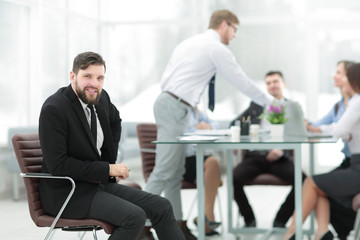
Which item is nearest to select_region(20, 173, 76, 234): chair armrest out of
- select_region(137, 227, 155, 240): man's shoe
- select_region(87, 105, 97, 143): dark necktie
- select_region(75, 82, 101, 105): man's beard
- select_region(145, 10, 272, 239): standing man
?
select_region(87, 105, 97, 143): dark necktie

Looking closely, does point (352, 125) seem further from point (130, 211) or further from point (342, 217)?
point (130, 211)

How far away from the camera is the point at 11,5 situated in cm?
738

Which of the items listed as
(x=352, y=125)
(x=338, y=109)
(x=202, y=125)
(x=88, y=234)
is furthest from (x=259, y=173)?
(x=88, y=234)

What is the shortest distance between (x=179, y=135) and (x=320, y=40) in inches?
225

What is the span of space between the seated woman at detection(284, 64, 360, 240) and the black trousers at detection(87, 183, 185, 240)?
1.19 metres

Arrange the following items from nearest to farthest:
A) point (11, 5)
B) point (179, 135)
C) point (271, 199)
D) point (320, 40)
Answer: point (179, 135), point (271, 199), point (11, 5), point (320, 40)

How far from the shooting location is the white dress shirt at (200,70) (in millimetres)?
4316

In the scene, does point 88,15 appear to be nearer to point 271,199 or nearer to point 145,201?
point 271,199

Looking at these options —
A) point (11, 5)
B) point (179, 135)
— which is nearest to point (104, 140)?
point (179, 135)

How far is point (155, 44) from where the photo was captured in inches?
394

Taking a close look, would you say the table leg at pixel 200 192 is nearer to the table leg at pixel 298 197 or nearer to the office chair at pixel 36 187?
the table leg at pixel 298 197

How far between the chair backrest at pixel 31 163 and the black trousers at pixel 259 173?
198cm

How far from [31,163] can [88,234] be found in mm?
1755

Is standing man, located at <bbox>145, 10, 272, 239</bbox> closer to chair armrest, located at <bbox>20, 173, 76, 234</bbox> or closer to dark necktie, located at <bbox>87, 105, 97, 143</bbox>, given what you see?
dark necktie, located at <bbox>87, 105, 97, 143</bbox>
